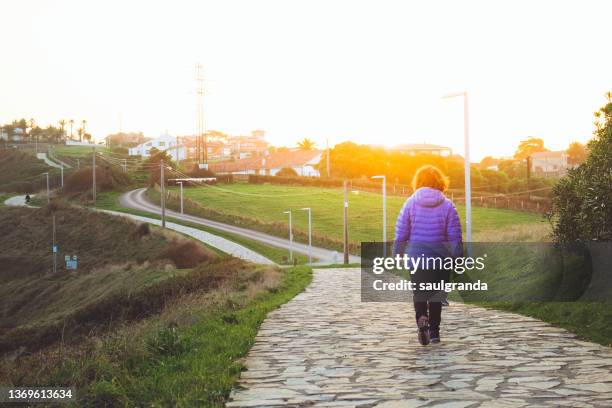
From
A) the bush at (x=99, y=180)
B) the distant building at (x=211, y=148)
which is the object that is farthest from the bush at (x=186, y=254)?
the distant building at (x=211, y=148)

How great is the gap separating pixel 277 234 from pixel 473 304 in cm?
5830

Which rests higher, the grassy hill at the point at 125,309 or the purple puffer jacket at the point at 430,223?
the purple puffer jacket at the point at 430,223

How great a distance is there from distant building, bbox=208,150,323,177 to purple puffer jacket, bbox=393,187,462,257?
112 meters

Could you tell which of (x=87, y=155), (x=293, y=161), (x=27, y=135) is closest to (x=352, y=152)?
(x=293, y=161)

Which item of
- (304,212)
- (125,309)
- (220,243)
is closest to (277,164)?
(304,212)

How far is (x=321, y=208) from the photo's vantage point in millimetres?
79250

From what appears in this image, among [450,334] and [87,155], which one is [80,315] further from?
→ [87,155]

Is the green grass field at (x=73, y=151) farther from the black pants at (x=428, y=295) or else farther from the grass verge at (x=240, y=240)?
the black pants at (x=428, y=295)

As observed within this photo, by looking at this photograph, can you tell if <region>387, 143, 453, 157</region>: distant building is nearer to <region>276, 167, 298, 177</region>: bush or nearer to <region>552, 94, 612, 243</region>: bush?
<region>276, 167, 298, 177</region>: bush

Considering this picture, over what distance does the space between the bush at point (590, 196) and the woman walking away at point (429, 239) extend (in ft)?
11.2

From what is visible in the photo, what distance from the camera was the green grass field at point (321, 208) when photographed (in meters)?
65.4

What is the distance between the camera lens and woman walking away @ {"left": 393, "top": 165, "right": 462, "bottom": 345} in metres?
7.88

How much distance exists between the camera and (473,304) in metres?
12.6

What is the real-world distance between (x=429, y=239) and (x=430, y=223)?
7.7 inches
